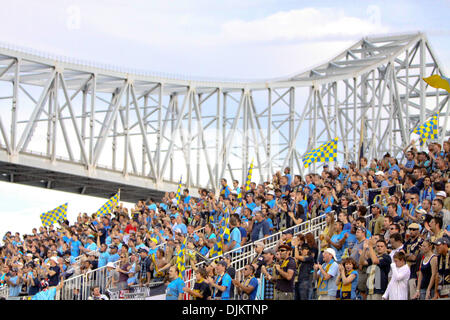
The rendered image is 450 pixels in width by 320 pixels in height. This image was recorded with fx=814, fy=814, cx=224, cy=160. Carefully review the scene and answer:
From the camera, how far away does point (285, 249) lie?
56.2 feet

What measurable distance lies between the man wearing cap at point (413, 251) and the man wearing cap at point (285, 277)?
2356 mm

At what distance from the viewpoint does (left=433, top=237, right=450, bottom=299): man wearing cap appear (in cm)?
1477

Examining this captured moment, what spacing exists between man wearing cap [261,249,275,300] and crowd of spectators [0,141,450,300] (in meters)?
0.03

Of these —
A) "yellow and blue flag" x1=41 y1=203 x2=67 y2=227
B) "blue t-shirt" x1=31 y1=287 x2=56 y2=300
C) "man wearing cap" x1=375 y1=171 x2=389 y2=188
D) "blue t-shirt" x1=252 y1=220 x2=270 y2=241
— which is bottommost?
"blue t-shirt" x1=31 y1=287 x2=56 y2=300

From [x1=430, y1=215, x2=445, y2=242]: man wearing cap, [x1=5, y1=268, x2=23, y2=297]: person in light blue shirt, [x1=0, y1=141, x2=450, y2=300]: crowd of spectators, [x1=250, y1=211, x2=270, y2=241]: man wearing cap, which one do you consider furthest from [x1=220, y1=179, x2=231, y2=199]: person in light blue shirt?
[x1=430, y1=215, x2=445, y2=242]: man wearing cap

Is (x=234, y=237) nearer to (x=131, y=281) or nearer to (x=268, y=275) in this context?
(x=131, y=281)

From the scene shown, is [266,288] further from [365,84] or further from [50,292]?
[365,84]

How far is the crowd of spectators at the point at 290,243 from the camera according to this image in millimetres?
16000

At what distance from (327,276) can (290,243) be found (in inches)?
87.0

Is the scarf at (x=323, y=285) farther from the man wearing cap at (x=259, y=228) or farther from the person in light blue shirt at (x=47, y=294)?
the person in light blue shirt at (x=47, y=294)

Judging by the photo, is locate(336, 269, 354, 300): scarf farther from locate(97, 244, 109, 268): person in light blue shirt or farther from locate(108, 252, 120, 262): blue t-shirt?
locate(97, 244, 109, 268): person in light blue shirt

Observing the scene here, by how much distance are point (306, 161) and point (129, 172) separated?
812 inches
